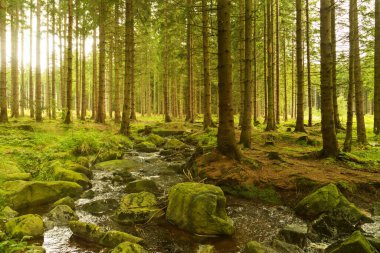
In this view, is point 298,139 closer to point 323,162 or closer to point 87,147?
point 323,162

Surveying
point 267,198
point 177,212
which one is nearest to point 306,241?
point 267,198

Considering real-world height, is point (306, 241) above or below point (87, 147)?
below

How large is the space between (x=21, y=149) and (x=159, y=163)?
17.3 feet

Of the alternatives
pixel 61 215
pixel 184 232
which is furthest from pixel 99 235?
pixel 184 232

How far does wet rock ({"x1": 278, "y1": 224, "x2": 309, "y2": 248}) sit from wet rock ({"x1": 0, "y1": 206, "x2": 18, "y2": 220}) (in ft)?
18.8

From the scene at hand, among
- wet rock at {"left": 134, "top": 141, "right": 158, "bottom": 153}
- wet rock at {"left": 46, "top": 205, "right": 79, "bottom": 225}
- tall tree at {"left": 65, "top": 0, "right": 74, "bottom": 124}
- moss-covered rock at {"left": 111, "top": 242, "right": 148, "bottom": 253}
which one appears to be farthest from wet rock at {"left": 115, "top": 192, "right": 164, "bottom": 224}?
tall tree at {"left": 65, "top": 0, "right": 74, "bottom": 124}

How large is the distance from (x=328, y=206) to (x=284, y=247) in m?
1.79

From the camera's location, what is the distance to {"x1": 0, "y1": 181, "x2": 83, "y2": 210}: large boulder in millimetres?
7070

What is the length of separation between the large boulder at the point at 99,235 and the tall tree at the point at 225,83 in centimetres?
443

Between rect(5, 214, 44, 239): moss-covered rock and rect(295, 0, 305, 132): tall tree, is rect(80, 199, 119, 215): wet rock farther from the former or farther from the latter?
rect(295, 0, 305, 132): tall tree

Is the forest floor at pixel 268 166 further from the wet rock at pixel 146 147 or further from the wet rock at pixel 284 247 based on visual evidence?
the wet rock at pixel 284 247

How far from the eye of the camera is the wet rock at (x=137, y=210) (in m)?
6.53

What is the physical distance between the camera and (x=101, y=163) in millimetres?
11508

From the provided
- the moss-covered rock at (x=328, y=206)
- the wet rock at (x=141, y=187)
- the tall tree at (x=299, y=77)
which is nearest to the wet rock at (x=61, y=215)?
the wet rock at (x=141, y=187)
